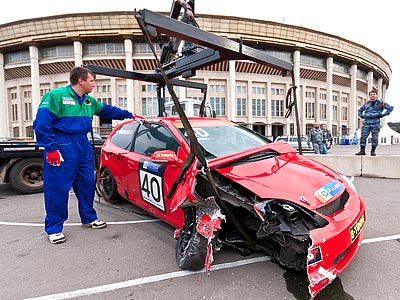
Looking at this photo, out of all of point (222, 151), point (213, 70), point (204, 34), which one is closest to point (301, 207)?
point (222, 151)

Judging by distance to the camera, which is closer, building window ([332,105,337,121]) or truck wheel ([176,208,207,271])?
truck wheel ([176,208,207,271])

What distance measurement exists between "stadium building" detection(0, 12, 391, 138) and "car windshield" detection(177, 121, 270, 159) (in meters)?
28.7

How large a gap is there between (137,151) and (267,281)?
2.29m

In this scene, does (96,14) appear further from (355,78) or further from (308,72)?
(355,78)

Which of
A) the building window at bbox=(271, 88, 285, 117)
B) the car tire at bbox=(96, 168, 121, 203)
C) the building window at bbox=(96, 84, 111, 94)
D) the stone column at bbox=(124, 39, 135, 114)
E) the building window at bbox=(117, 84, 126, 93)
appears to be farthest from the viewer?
the building window at bbox=(271, 88, 285, 117)

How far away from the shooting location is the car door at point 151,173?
9.21ft

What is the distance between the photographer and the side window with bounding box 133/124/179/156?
305 cm

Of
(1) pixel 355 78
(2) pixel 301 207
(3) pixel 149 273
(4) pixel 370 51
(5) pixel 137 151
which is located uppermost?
(4) pixel 370 51

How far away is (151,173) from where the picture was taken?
3051 millimetres

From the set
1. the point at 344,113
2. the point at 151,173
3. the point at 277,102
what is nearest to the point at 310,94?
the point at 277,102

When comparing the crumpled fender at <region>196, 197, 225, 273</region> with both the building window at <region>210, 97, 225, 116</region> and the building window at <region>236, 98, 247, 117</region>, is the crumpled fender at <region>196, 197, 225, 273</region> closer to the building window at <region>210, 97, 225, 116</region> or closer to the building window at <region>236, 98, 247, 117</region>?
the building window at <region>210, 97, 225, 116</region>

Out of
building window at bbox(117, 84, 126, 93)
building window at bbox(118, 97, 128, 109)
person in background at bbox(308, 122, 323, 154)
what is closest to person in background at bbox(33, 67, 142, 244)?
person in background at bbox(308, 122, 323, 154)

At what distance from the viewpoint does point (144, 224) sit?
11.9 feet

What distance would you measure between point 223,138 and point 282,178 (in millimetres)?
1058
